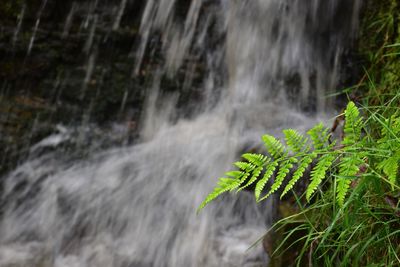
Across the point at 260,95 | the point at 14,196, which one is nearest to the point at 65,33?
the point at 14,196

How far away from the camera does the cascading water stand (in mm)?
3215

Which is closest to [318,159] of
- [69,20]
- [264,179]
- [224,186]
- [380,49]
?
[264,179]

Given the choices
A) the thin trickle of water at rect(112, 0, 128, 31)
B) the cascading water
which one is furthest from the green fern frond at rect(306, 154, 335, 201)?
the thin trickle of water at rect(112, 0, 128, 31)

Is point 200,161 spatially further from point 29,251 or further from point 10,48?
point 10,48

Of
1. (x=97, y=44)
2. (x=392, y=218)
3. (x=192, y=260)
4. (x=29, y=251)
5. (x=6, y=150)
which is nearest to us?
(x=392, y=218)

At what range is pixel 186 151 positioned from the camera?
394 cm

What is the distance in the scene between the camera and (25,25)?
13.7 feet

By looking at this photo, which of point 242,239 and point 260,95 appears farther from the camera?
point 260,95

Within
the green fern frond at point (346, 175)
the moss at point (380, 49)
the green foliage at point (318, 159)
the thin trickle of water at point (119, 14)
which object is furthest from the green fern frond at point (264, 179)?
the thin trickle of water at point (119, 14)

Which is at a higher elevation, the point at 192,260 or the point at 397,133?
the point at 397,133

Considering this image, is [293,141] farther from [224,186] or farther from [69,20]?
[69,20]

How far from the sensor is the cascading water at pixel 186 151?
321 centimetres

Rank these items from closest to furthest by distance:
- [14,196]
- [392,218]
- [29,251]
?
[392,218]
[29,251]
[14,196]

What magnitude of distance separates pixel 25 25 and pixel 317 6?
273 centimetres
